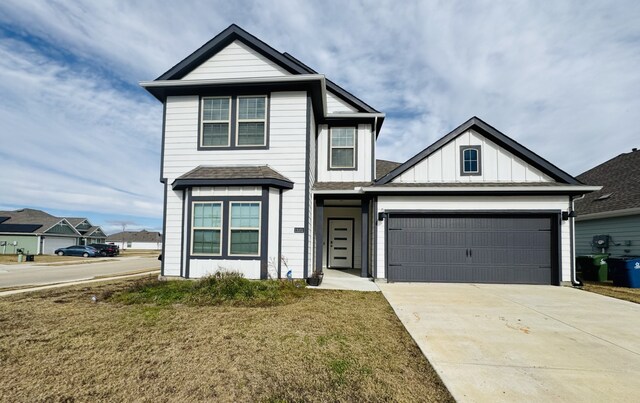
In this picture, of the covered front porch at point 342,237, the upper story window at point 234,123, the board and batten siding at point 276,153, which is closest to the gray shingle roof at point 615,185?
the covered front porch at point 342,237

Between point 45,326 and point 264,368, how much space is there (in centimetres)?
416

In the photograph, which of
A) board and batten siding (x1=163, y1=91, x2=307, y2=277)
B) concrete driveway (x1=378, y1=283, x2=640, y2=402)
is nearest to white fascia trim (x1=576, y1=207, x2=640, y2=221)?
concrete driveway (x1=378, y1=283, x2=640, y2=402)

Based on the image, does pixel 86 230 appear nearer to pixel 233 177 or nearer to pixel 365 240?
pixel 233 177

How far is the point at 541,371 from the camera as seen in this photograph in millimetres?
3703

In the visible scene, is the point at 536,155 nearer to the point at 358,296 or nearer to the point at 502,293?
the point at 502,293

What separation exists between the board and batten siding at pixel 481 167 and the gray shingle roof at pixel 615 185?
5433 millimetres

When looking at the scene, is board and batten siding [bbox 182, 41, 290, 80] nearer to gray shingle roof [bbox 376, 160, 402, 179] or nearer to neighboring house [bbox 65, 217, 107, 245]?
gray shingle roof [bbox 376, 160, 402, 179]

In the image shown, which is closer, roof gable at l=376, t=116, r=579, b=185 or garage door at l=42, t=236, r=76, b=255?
roof gable at l=376, t=116, r=579, b=185

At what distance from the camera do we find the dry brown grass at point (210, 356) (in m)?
3.10

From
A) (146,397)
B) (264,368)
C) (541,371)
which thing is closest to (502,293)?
(541,371)

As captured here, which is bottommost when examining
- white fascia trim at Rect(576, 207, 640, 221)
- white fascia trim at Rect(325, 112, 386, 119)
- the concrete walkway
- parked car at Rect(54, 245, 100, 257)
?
parked car at Rect(54, 245, 100, 257)

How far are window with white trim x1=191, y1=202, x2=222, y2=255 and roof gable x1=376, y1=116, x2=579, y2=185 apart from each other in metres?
5.24

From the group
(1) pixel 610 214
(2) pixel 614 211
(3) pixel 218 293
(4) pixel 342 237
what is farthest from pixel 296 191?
(1) pixel 610 214

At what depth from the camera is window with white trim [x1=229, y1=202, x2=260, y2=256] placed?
30.1ft
